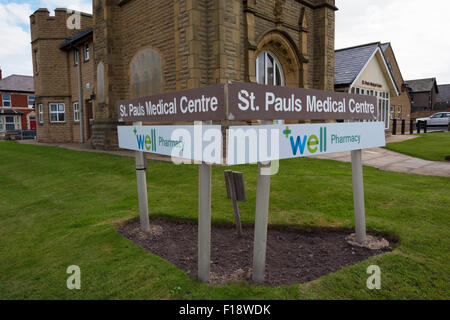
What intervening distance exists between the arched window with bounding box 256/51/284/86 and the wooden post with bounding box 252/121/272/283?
1146 centimetres

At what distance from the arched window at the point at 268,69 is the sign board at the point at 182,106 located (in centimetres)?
1043

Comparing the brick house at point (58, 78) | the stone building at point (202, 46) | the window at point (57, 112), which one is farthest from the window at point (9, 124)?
the stone building at point (202, 46)

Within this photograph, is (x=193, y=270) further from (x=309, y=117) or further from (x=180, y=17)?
(x=180, y=17)

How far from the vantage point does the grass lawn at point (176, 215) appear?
3055 mm

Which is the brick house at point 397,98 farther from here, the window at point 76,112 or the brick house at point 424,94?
the window at point 76,112

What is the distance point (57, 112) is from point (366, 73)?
72.7 feet

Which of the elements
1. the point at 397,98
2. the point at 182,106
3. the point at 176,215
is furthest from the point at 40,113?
the point at 397,98

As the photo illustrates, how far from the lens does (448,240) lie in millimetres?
4051

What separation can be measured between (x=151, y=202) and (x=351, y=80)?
52.4ft

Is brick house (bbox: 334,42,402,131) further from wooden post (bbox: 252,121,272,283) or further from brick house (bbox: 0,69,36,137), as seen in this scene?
brick house (bbox: 0,69,36,137)

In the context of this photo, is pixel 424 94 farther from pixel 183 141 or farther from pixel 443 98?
pixel 183 141

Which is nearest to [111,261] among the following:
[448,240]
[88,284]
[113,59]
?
[88,284]

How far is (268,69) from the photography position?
14.4 meters

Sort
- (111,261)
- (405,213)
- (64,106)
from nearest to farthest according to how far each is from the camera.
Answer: (111,261)
(405,213)
(64,106)
